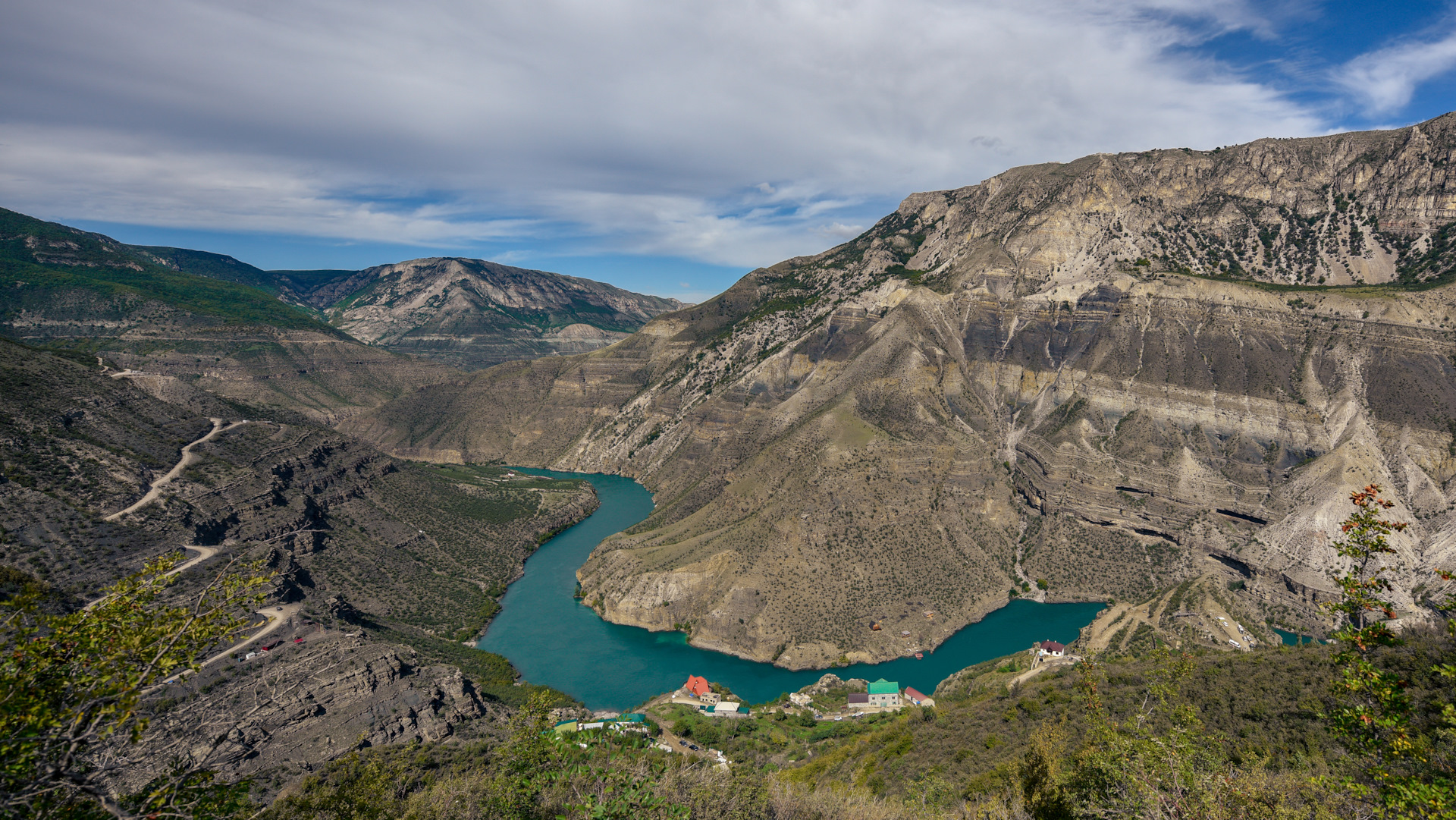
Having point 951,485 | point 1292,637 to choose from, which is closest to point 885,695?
point 951,485

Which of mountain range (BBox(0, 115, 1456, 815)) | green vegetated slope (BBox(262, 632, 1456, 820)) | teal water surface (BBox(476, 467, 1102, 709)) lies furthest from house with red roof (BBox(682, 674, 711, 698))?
green vegetated slope (BBox(262, 632, 1456, 820))

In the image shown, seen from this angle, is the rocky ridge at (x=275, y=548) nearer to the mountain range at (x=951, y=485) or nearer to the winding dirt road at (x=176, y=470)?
the mountain range at (x=951, y=485)

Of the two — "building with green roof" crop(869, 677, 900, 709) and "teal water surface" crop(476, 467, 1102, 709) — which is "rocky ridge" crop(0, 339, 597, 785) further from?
"building with green roof" crop(869, 677, 900, 709)

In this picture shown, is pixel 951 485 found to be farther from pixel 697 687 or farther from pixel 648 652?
pixel 697 687


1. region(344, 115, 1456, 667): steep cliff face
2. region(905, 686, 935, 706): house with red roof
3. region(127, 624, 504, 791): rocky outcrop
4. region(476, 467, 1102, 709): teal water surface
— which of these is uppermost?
region(344, 115, 1456, 667): steep cliff face

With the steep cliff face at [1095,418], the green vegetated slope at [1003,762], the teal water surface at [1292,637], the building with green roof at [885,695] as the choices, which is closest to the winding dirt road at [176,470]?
A: the green vegetated slope at [1003,762]

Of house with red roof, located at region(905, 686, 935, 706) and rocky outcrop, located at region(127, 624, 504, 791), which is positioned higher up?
rocky outcrop, located at region(127, 624, 504, 791)
